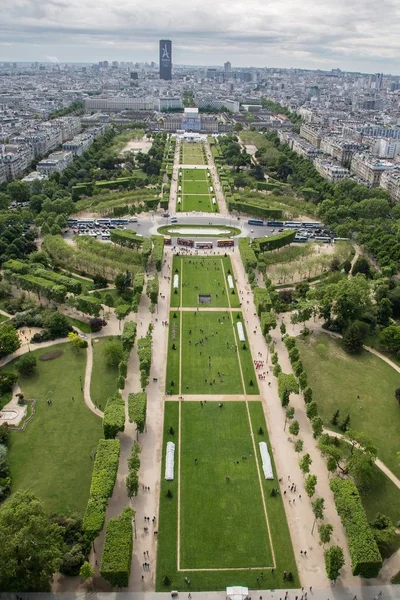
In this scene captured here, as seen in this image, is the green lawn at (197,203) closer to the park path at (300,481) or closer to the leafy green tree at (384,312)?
the leafy green tree at (384,312)

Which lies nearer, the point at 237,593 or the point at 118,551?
the point at 237,593

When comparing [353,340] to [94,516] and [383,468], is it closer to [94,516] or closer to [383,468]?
[383,468]

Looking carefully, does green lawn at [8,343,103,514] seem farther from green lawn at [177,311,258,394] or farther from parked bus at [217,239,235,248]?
parked bus at [217,239,235,248]

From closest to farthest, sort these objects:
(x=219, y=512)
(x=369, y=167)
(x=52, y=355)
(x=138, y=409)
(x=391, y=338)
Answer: (x=219, y=512)
(x=138, y=409)
(x=52, y=355)
(x=391, y=338)
(x=369, y=167)

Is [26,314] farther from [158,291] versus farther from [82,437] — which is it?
[82,437]

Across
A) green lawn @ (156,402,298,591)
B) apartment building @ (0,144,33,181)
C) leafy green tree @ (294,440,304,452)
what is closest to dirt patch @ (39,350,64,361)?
green lawn @ (156,402,298,591)

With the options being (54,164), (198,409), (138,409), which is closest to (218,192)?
(54,164)
